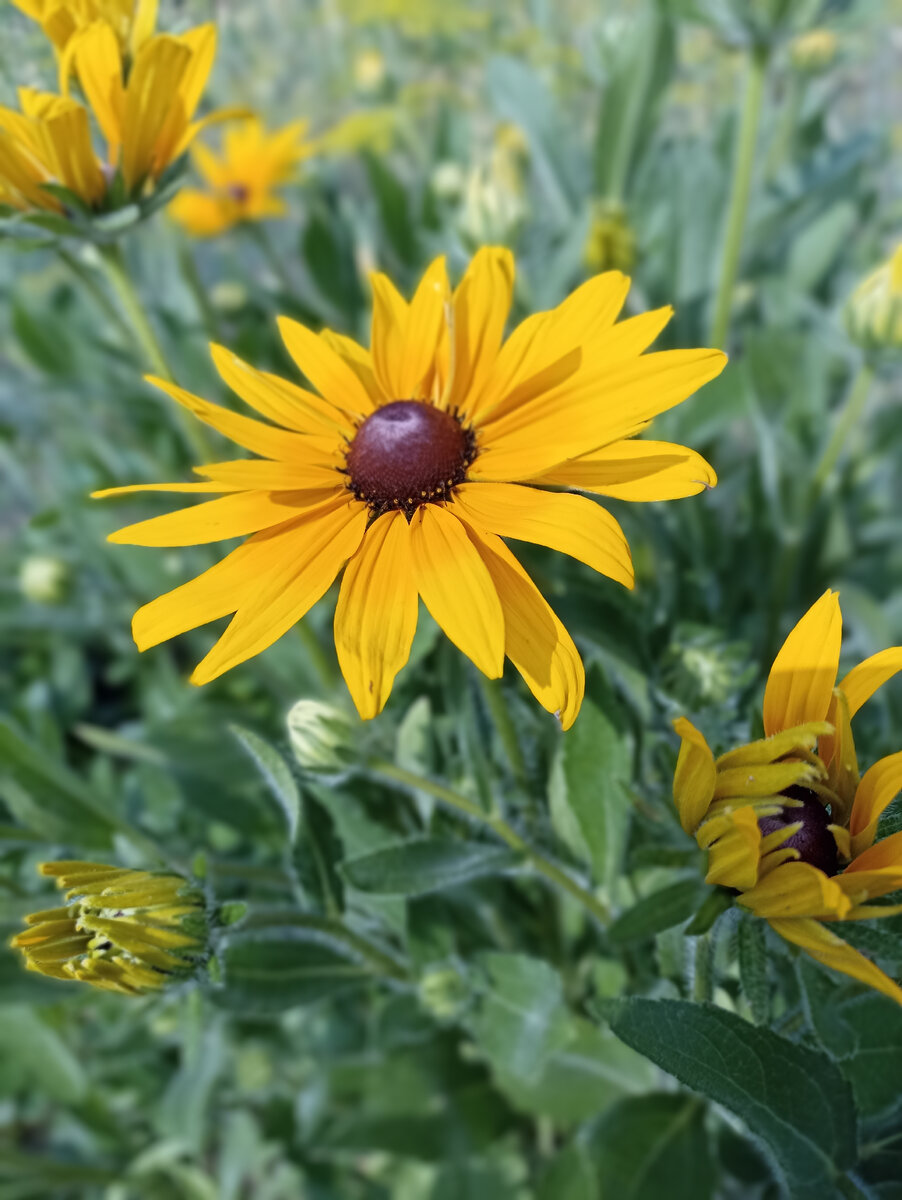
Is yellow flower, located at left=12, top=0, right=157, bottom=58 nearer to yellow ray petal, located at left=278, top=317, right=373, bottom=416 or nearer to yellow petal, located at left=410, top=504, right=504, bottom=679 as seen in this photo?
yellow ray petal, located at left=278, top=317, right=373, bottom=416

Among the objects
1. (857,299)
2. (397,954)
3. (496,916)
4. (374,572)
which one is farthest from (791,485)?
(374,572)

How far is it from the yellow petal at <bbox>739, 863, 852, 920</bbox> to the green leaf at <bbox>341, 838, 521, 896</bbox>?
33 cm

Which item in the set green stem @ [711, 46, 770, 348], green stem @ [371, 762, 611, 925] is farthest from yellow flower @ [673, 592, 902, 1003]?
green stem @ [711, 46, 770, 348]

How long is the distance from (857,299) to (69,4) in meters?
0.98

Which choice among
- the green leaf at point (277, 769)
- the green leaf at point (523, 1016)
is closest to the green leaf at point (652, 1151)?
the green leaf at point (523, 1016)

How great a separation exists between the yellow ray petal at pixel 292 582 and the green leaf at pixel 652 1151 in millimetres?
709

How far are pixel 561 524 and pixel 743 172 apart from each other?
0.98 m

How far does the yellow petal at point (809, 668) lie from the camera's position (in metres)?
0.65

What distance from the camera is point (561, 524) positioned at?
2.16ft

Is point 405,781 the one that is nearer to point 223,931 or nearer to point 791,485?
point 223,931

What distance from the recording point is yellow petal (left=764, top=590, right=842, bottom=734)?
654 mm

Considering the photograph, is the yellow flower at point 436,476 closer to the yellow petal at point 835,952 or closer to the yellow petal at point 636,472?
the yellow petal at point 636,472

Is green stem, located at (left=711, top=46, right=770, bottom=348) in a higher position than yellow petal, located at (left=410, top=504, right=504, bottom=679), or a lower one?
higher

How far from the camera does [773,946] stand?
27.1 inches
